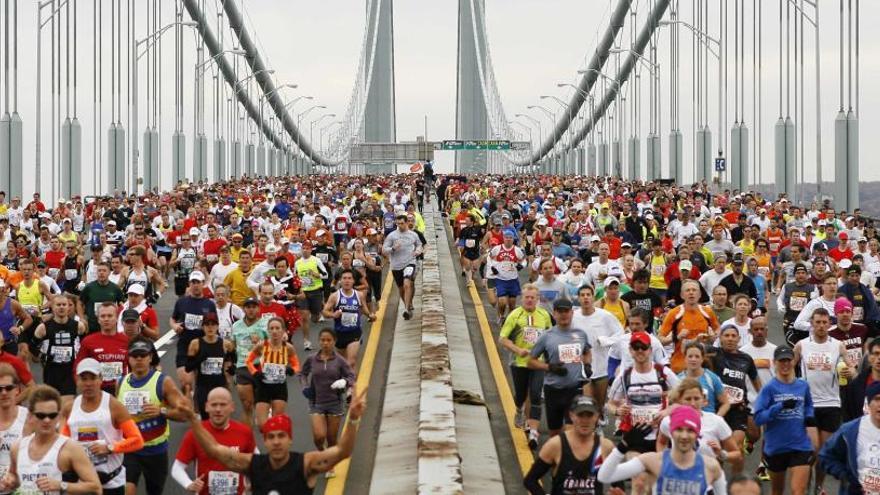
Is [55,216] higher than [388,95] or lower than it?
lower

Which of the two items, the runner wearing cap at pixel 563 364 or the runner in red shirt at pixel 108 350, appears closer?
the runner in red shirt at pixel 108 350

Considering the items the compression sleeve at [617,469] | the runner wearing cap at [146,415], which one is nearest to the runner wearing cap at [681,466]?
the compression sleeve at [617,469]

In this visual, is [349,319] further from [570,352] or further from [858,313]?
[858,313]

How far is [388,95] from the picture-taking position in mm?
184000

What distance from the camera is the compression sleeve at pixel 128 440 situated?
9.46 metres

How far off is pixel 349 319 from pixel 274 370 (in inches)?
147

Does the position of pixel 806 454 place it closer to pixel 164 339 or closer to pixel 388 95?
pixel 164 339

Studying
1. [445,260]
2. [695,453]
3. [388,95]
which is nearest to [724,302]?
[695,453]

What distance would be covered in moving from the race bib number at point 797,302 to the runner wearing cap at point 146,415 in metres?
9.01

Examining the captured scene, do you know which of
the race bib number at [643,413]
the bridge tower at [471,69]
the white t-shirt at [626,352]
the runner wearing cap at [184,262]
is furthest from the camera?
the bridge tower at [471,69]

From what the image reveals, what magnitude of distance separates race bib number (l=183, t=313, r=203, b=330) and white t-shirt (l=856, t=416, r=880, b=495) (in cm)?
699

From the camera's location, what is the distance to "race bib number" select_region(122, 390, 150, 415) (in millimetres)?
10508

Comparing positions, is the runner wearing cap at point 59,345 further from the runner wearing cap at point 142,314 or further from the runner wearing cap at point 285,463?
the runner wearing cap at point 285,463

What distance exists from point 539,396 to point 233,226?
18387mm
